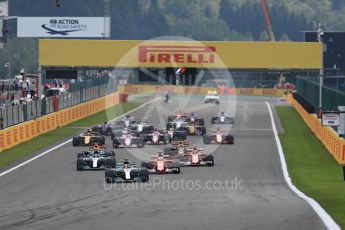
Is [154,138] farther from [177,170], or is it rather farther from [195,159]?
[177,170]

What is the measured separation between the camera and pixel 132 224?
70.2ft

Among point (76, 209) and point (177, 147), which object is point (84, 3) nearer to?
point (177, 147)

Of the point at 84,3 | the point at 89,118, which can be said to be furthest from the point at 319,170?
the point at 84,3

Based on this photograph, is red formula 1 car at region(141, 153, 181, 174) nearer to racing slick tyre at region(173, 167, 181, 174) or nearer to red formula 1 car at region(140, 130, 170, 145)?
racing slick tyre at region(173, 167, 181, 174)

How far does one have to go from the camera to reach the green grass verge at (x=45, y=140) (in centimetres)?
4516

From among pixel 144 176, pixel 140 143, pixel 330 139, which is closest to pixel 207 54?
pixel 140 143

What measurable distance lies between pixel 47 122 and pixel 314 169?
2655 cm

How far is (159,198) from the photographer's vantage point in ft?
90.0

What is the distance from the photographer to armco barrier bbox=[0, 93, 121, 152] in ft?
166

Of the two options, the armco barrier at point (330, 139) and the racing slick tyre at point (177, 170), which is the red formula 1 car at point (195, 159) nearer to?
the racing slick tyre at point (177, 170)

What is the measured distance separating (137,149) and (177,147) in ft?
24.8

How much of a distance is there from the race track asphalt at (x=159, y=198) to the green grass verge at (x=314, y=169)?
1.91ft

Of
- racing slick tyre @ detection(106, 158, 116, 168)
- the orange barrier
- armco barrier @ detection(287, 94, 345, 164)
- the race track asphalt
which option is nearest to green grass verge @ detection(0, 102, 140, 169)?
the race track asphalt

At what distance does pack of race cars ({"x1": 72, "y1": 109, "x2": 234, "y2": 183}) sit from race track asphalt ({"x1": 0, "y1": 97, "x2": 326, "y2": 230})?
571mm
